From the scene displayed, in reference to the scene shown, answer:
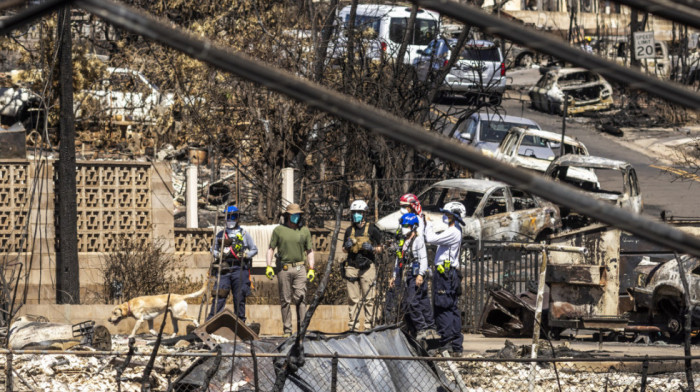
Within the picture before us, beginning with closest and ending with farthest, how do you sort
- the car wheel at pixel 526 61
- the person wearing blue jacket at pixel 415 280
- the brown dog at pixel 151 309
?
the person wearing blue jacket at pixel 415 280, the brown dog at pixel 151 309, the car wheel at pixel 526 61

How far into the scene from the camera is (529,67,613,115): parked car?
31391 millimetres

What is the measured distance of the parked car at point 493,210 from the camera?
18.4m

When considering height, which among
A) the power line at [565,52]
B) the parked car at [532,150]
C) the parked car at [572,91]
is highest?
the parked car at [572,91]

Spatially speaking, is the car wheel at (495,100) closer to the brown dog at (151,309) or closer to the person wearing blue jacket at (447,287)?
the brown dog at (151,309)

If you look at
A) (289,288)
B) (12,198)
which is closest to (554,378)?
(289,288)

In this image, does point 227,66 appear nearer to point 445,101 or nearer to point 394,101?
point 394,101

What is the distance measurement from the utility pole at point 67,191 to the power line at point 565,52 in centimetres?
Result: 1367

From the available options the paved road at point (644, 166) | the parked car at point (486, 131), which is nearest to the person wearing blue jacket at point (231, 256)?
the paved road at point (644, 166)

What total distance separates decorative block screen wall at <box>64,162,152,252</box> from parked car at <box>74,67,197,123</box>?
24.6ft

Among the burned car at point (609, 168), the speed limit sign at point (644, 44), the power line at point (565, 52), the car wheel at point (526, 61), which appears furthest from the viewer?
the car wheel at point (526, 61)

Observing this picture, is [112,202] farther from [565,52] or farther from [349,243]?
[565,52]

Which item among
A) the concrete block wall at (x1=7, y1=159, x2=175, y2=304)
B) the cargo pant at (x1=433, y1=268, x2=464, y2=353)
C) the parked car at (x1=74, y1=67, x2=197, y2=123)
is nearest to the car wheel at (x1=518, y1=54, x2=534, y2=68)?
the parked car at (x1=74, y1=67, x2=197, y2=123)

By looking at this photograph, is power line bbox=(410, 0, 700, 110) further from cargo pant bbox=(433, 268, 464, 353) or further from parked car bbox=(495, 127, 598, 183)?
parked car bbox=(495, 127, 598, 183)

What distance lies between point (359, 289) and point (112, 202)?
16.9 feet
